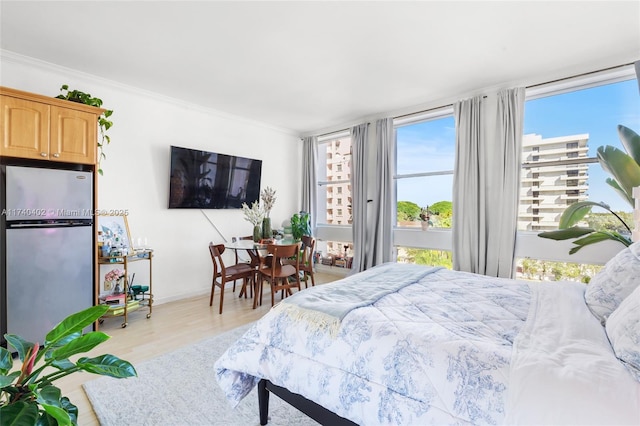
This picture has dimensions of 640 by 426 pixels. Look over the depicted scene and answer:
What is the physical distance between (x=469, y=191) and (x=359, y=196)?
164 cm

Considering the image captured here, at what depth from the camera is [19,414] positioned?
67 cm

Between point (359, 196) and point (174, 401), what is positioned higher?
point (359, 196)

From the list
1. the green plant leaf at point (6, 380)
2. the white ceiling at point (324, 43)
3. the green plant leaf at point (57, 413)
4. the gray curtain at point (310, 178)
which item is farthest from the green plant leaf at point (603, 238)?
the gray curtain at point (310, 178)

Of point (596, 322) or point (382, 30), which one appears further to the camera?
point (382, 30)

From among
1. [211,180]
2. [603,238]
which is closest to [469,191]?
[603,238]

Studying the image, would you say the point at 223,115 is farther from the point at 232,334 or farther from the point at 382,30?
the point at 232,334

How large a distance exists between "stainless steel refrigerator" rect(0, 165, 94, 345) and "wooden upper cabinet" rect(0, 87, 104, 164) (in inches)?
5.8

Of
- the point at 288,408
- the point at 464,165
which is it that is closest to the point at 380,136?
the point at 464,165

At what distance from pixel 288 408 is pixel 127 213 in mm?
2958

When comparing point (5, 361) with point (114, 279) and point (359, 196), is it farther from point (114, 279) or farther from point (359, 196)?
point (359, 196)

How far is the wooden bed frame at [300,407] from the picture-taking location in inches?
52.6

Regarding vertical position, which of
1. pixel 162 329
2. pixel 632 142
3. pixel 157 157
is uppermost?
pixel 157 157

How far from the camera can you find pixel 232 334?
9.30ft

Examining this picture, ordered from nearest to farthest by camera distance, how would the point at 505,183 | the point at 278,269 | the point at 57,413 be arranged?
the point at 57,413
the point at 505,183
the point at 278,269
